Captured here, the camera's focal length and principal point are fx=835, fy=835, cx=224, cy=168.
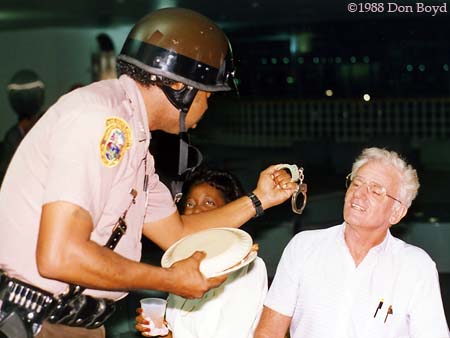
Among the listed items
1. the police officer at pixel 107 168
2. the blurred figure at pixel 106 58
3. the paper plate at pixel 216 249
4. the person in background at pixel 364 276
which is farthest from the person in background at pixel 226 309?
the blurred figure at pixel 106 58

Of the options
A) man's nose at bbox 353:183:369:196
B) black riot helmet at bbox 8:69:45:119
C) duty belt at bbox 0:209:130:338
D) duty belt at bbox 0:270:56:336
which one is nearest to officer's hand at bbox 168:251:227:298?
duty belt at bbox 0:209:130:338

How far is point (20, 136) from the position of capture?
605 centimetres

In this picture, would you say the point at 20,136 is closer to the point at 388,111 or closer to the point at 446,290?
→ the point at 446,290

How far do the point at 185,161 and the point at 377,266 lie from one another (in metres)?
0.89

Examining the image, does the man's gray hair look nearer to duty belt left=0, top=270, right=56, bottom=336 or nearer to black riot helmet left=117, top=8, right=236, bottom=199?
black riot helmet left=117, top=8, right=236, bottom=199

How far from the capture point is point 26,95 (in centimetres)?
649

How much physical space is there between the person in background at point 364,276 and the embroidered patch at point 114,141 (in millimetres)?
1169

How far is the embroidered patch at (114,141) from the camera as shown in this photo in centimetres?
210

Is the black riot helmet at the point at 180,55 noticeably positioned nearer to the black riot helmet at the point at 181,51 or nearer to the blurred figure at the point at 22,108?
the black riot helmet at the point at 181,51

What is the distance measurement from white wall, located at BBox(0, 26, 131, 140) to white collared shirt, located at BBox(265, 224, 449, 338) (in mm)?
10456

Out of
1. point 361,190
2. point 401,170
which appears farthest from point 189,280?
point 401,170

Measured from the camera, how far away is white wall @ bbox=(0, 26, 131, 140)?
44.0 feet

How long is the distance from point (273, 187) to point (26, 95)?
3.82 meters

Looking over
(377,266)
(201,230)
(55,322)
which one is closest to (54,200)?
(55,322)
